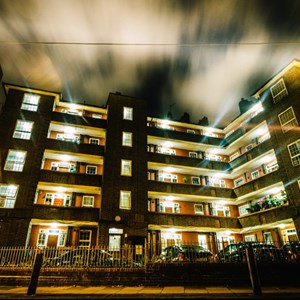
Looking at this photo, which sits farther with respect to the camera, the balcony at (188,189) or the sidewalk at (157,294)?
the balcony at (188,189)

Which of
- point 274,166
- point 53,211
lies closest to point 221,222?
point 274,166

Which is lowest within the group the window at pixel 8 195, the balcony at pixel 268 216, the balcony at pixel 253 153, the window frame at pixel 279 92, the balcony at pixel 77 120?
the balcony at pixel 268 216

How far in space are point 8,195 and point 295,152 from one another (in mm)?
27706

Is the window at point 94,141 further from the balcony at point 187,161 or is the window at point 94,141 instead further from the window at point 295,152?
the window at point 295,152

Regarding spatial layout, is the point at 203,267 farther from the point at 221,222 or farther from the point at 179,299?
the point at 221,222

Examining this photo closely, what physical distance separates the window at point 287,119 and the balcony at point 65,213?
21108mm

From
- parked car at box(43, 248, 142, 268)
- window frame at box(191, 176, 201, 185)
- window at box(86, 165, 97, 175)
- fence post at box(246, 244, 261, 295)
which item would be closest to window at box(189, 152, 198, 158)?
window frame at box(191, 176, 201, 185)

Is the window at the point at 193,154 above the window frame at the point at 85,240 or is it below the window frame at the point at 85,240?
above

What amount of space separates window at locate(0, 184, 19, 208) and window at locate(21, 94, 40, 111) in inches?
367

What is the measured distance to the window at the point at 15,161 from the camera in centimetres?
2428

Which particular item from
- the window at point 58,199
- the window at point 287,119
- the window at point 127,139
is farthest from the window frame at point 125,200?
the window at point 287,119

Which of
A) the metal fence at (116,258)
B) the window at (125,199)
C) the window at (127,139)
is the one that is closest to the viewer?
the metal fence at (116,258)

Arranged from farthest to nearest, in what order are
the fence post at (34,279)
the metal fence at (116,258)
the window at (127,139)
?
the window at (127,139), the metal fence at (116,258), the fence post at (34,279)

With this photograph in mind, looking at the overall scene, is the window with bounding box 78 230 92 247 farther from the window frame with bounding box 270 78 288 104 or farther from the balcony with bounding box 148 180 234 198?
the window frame with bounding box 270 78 288 104
